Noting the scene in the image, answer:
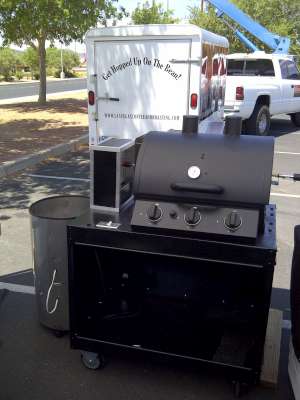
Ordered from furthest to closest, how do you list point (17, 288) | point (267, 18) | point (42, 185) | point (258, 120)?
point (267, 18)
point (258, 120)
point (42, 185)
point (17, 288)

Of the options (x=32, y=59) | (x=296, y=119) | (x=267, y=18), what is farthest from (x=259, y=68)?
(x=32, y=59)

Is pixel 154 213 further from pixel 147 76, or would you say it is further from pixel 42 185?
pixel 42 185

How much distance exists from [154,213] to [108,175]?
1.40 ft

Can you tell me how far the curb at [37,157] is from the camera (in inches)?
286

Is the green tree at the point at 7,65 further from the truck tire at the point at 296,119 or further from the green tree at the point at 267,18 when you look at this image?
the truck tire at the point at 296,119

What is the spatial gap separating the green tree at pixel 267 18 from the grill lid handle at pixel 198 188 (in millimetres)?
22580

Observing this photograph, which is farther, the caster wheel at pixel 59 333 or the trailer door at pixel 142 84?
the trailer door at pixel 142 84

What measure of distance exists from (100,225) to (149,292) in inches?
20.6

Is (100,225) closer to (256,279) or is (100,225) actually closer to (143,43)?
(256,279)

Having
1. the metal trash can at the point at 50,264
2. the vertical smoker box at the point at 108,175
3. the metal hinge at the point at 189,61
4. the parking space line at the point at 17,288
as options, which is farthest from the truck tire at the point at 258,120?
the vertical smoker box at the point at 108,175

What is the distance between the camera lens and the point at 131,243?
7.88 ft

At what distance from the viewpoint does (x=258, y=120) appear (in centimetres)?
1035

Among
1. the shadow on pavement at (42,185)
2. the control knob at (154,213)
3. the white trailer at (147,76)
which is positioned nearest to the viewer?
the control knob at (154,213)

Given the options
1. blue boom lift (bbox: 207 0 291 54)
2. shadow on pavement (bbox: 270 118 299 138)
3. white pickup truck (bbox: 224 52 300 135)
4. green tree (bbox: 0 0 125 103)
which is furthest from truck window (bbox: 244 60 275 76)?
green tree (bbox: 0 0 125 103)
